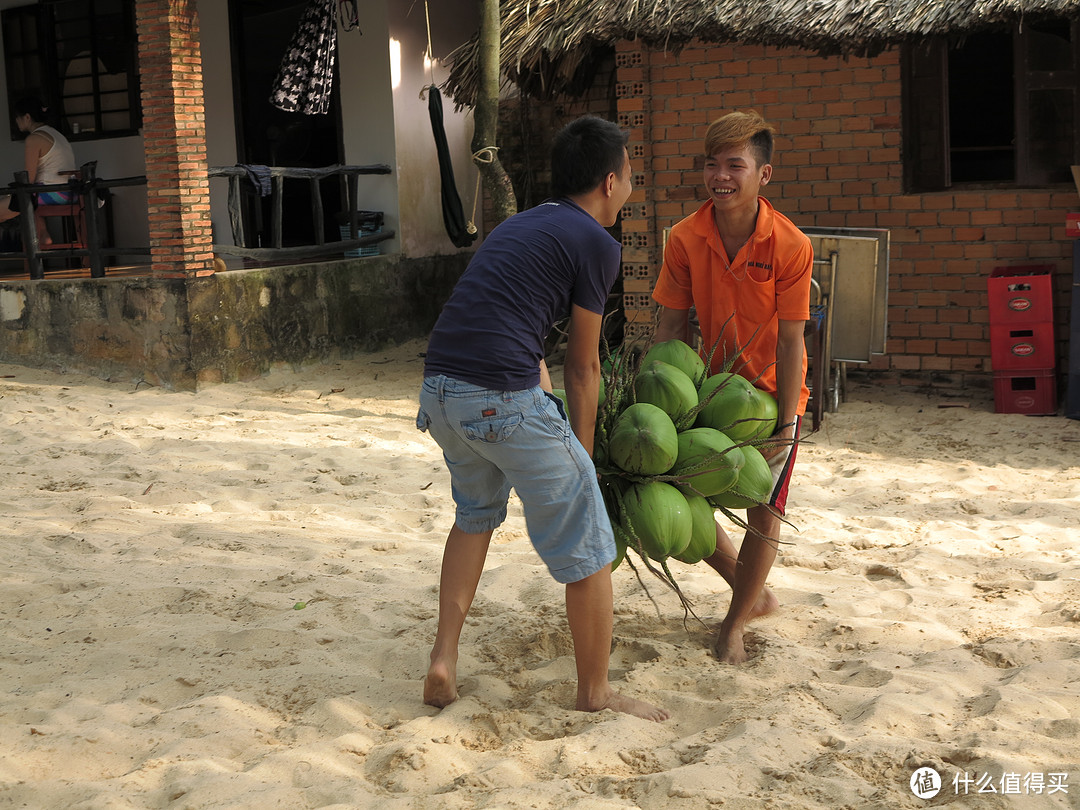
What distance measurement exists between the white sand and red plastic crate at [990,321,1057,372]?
966 millimetres

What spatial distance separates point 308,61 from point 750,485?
8277mm

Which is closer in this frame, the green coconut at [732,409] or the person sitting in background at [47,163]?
the green coconut at [732,409]

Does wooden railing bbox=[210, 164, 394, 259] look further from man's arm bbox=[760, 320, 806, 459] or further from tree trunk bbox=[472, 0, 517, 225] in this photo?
man's arm bbox=[760, 320, 806, 459]

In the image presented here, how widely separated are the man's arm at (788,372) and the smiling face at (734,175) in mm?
434

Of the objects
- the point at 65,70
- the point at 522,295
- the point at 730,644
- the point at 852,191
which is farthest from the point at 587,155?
the point at 65,70

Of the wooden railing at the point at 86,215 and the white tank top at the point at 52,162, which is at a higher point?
the white tank top at the point at 52,162

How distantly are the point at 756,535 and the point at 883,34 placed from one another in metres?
4.97

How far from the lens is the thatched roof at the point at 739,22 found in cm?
696

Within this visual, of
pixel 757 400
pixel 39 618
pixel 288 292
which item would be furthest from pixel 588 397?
pixel 288 292

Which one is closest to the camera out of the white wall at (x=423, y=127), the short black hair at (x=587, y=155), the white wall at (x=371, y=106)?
the short black hair at (x=587, y=155)

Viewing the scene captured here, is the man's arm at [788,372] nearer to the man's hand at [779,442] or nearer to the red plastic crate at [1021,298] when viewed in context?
the man's hand at [779,442]

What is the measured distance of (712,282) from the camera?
142 inches

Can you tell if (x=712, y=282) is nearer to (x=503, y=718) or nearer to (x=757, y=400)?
(x=757, y=400)

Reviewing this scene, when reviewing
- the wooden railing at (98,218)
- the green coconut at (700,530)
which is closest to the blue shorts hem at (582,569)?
the green coconut at (700,530)
